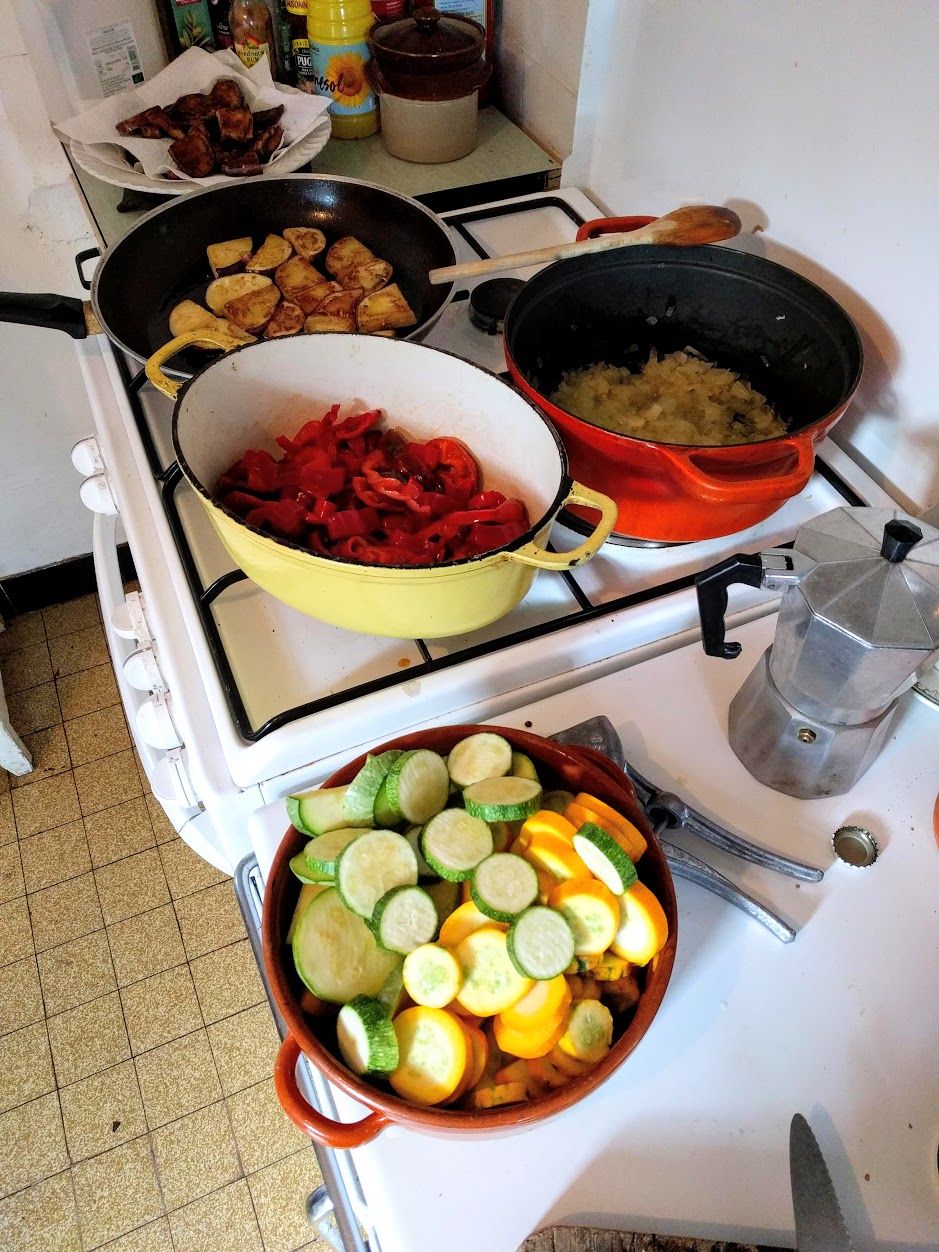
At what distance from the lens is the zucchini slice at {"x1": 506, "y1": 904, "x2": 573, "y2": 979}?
1.44 feet

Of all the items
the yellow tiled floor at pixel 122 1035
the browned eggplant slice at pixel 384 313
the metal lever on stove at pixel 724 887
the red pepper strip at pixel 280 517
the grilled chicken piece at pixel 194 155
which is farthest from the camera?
the yellow tiled floor at pixel 122 1035

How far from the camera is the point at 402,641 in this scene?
70cm

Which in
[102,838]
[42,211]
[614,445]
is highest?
[614,445]

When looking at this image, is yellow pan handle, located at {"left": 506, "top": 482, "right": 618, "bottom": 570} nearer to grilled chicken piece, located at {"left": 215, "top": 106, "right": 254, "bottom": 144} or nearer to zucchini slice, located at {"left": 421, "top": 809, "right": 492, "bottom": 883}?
zucchini slice, located at {"left": 421, "top": 809, "right": 492, "bottom": 883}

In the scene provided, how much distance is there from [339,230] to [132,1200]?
4.22 ft

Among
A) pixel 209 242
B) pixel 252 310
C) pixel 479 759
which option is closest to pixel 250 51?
pixel 209 242

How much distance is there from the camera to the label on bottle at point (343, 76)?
1103 millimetres

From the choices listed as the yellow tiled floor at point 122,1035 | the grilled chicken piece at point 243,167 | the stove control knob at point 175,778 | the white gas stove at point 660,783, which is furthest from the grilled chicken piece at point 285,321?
the yellow tiled floor at point 122,1035

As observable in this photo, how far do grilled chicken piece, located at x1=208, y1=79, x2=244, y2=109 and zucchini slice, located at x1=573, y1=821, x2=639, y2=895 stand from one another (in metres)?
1.04

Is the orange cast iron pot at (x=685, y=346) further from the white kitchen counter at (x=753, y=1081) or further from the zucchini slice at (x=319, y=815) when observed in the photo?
the zucchini slice at (x=319, y=815)

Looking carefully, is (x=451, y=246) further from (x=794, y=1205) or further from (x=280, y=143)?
(x=794, y=1205)

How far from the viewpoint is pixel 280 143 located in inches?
41.9

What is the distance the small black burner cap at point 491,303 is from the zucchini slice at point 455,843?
0.62 m

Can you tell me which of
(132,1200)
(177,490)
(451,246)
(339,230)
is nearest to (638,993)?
(177,490)
